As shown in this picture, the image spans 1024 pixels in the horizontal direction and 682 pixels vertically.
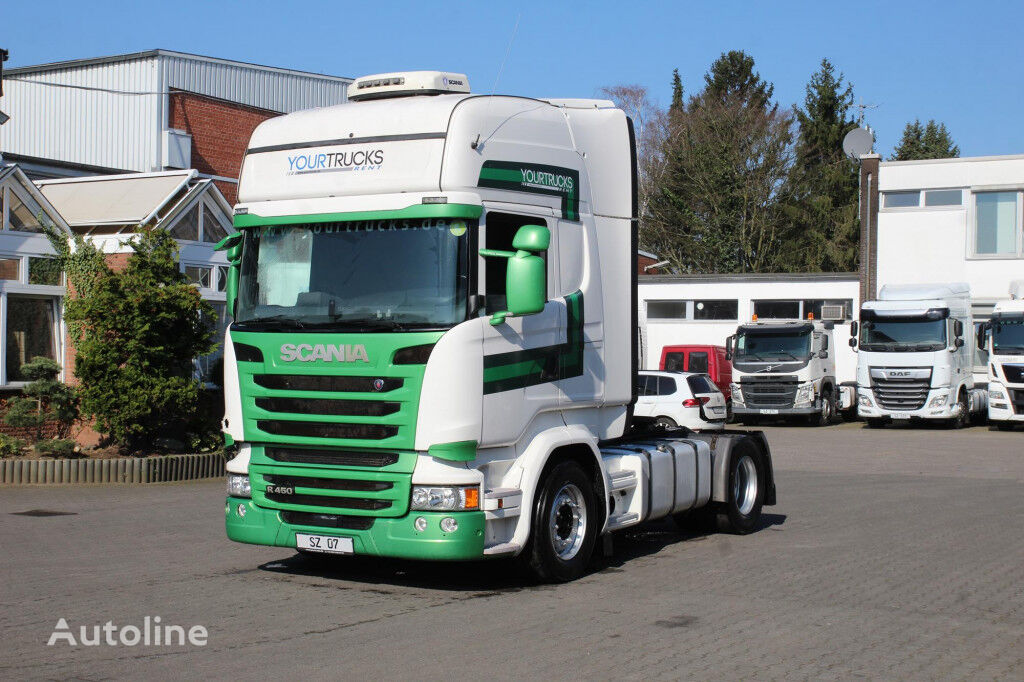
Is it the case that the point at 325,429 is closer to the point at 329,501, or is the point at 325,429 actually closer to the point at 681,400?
the point at 329,501

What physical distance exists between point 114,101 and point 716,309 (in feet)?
70.7

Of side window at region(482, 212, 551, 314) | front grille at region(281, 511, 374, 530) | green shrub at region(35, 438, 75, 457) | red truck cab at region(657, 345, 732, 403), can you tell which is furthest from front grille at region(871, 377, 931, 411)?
front grille at region(281, 511, 374, 530)

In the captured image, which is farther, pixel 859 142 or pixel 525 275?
pixel 859 142

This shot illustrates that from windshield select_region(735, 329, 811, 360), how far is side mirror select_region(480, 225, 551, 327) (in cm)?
2444

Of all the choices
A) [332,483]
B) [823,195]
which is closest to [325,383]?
[332,483]

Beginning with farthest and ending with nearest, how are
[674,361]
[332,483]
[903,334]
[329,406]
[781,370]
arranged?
[674,361]
[781,370]
[903,334]
[332,483]
[329,406]

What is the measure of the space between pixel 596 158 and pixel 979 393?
999 inches

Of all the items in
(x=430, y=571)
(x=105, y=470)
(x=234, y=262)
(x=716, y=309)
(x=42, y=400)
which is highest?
(x=716, y=309)

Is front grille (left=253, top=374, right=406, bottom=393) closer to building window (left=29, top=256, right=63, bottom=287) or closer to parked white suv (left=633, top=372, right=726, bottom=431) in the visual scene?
building window (left=29, top=256, right=63, bottom=287)

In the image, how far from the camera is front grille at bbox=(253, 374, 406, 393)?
8.31m

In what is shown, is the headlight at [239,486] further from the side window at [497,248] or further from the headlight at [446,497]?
the side window at [497,248]

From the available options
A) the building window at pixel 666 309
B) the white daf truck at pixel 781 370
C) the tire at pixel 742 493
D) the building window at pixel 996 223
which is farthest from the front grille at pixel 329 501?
the building window at pixel 666 309

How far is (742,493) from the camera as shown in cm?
1218

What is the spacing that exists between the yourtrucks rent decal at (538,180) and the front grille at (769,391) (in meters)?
23.0
